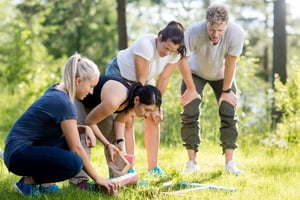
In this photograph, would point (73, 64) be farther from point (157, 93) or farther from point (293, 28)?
point (293, 28)

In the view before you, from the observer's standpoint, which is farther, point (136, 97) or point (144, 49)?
point (144, 49)

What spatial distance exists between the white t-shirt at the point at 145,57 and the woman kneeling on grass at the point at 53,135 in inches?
32.4

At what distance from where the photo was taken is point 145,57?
421cm

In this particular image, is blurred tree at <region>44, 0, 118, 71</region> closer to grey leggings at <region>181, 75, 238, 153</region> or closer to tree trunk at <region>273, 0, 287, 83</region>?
tree trunk at <region>273, 0, 287, 83</region>

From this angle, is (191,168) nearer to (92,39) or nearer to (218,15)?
(218,15)

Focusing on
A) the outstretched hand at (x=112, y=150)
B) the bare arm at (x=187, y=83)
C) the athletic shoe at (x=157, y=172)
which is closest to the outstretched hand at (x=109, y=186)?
Result: the outstretched hand at (x=112, y=150)

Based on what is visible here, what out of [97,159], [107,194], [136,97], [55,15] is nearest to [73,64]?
[136,97]

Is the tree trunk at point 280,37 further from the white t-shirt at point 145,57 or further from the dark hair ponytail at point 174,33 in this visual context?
the dark hair ponytail at point 174,33

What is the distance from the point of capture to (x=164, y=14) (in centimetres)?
1927

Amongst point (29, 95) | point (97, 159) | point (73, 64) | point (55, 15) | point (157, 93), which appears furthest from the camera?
point (55, 15)

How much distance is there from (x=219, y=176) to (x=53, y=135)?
5.54 ft

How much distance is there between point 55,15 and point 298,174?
1461 centimetres

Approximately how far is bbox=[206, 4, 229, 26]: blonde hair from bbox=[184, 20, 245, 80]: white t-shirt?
30 cm

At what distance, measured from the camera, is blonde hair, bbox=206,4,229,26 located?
428 cm
